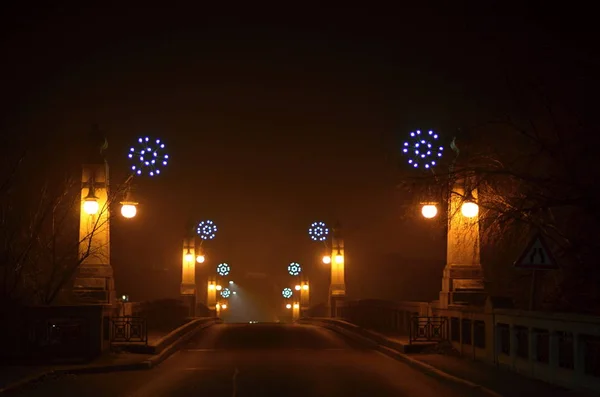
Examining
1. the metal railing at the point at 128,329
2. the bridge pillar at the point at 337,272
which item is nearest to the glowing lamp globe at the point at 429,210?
the metal railing at the point at 128,329

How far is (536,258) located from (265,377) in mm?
6609

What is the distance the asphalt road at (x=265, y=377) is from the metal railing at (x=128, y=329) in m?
1.16

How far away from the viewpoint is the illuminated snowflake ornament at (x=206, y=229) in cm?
5947

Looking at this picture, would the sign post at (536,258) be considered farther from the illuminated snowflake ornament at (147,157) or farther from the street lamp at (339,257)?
the street lamp at (339,257)

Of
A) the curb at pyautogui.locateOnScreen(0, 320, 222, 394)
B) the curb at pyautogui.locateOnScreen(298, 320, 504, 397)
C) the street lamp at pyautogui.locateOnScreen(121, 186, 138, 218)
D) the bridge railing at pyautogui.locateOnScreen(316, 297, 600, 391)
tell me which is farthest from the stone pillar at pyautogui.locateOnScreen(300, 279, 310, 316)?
the street lamp at pyautogui.locateOnScreen(121, 186, 138, 218)

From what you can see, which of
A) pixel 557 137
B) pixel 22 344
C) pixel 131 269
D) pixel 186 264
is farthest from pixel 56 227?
pixel 131 269

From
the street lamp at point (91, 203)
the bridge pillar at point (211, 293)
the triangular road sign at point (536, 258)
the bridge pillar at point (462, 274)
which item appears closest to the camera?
the triangular road sign at point (536, 258)

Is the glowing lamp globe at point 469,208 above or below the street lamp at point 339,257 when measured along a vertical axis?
above

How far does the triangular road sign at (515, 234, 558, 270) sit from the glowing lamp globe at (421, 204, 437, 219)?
7217mm

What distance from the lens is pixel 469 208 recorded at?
2491 cm

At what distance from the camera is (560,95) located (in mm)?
20234

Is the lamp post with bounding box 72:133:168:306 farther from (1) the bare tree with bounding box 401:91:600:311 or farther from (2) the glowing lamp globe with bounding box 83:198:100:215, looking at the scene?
(1) the bare tree with bounding box 401:91:600:311

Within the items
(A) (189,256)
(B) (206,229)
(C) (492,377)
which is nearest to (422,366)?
(C) (492,377)

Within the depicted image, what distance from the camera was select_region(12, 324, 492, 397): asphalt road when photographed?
17.2 metres
